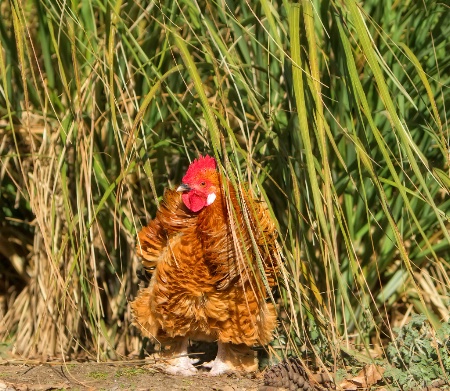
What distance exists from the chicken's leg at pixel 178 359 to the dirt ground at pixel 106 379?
0.05 meters

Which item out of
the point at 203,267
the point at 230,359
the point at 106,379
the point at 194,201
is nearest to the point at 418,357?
the point at 230,359

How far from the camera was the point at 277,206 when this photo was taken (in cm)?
372

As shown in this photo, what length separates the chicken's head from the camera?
3.30 meters

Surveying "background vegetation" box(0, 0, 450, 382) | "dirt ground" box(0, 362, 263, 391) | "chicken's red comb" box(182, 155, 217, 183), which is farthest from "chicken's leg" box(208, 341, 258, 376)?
"chicken's red comb" box(182, 155, 217, 183)

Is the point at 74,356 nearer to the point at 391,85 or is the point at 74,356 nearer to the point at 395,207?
the point at 395,207

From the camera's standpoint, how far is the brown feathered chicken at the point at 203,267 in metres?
3.24

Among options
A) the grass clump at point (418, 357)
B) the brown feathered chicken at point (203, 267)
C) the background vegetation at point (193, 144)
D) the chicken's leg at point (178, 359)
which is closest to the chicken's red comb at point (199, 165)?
the brown feathered chicken at point (203, 267)

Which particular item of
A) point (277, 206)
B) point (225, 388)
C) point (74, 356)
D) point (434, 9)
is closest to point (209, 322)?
point (225, 388)

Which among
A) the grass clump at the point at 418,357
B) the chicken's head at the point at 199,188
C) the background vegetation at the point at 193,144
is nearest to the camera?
the grass clump at the point at 418,357

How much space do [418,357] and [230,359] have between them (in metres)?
0.82

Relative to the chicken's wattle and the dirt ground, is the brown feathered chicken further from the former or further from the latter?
the dirt ground

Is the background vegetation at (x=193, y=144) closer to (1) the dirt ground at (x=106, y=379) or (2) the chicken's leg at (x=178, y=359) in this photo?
(1) the dirt ground at (x=106, y=379)

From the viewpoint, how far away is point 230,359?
11.8 ft

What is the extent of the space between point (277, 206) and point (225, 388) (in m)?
0.87
